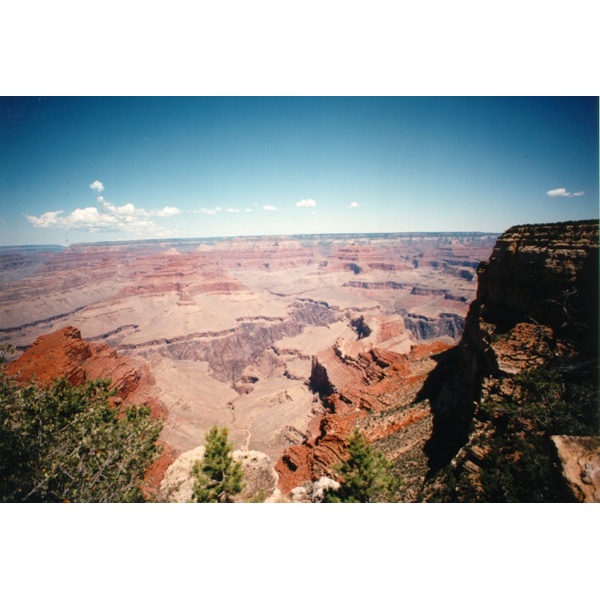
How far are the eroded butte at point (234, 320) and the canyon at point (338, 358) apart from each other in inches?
19.0

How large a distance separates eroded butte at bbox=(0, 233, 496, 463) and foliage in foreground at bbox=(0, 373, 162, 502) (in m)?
20.9

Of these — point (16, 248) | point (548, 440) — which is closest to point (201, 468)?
point (548, 440)

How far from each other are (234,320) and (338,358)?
6779 centimetres

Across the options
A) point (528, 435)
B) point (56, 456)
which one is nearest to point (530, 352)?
point (528, 435)

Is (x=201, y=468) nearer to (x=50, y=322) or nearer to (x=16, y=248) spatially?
(x=50, y=322)

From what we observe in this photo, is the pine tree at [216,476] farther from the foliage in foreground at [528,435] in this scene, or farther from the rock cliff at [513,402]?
the foliage in foreground at [528,435]

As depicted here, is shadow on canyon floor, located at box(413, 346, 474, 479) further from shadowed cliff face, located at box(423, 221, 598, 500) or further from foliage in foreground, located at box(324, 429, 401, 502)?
foliage in foreground, located at box(324, 429, 401, 502)

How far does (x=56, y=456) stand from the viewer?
8500 mm

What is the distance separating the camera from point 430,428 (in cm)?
1479

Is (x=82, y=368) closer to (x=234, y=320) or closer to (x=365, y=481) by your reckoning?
(x=365, y=481)

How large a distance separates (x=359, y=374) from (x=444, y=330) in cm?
7906

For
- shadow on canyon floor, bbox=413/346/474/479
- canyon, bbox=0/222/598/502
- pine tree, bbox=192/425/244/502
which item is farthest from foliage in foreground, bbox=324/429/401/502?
pine tree, bbox=192/425/244/502

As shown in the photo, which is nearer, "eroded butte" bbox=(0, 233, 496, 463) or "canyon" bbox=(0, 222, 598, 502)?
"canyon" bbox=(0, 222, 598, 502)

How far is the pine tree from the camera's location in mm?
10188
